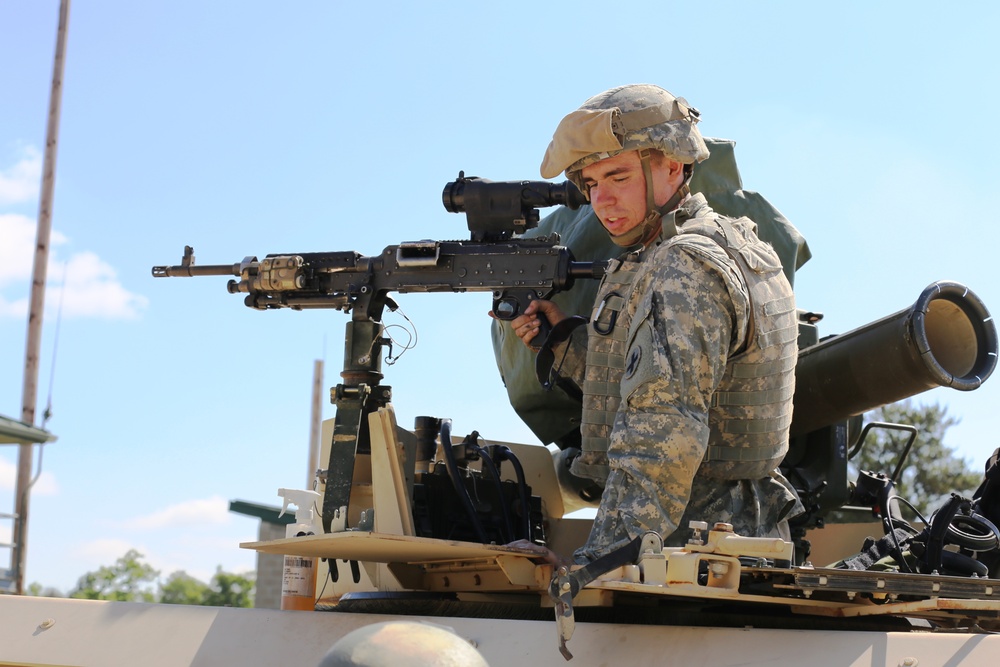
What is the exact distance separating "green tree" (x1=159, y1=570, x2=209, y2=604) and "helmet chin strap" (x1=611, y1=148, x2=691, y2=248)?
23.8m

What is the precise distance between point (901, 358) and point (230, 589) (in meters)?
26.5

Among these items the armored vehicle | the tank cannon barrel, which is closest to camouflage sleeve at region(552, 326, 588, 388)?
the armored vehicle

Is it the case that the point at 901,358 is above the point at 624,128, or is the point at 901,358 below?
below

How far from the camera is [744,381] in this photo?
3.84 metres

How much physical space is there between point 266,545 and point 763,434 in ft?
5.03

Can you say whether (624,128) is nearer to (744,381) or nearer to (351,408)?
(744,381)

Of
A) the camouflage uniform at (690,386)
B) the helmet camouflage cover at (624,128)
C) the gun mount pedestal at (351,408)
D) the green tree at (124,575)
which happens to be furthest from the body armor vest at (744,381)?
the green tree at (124,575)

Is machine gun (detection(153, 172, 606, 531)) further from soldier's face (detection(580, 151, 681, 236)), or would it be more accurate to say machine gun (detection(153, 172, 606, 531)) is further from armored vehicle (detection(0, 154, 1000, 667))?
soldier's face (detection(580, 151, 681, 236))

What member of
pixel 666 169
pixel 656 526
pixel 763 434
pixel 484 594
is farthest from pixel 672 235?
pixel 484 594

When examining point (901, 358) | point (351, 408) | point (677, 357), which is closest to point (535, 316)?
point (351, 408)

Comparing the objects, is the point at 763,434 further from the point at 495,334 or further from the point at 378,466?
the point at 495,334

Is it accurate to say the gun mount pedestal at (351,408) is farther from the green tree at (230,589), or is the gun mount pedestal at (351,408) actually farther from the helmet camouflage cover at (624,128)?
the green tree at (230,589)

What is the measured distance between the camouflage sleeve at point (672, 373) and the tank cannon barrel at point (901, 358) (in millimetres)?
884

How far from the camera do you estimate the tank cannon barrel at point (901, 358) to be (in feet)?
14.0
